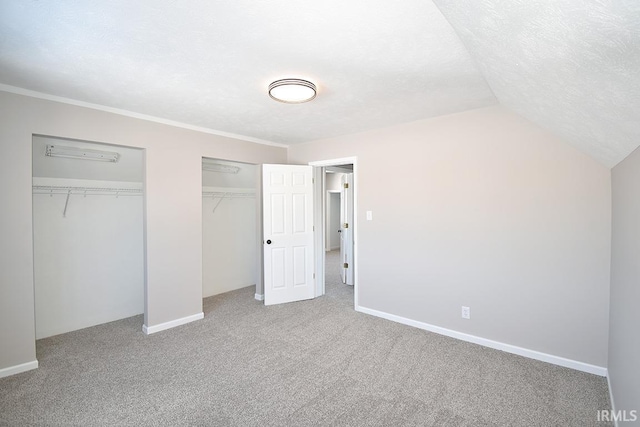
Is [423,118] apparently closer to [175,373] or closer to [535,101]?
[535,101]

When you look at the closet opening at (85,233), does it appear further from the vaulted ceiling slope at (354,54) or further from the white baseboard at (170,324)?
the vaulted ceiling slope at (354,54)

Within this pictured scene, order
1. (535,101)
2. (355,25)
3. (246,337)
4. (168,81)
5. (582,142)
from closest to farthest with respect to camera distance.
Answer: (355,25), (535,101), (582,142), (168,81), (246,337)

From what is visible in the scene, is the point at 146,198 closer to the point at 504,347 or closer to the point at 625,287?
the point at 504,347

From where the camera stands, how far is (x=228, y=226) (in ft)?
15.7

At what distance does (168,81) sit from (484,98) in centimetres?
267

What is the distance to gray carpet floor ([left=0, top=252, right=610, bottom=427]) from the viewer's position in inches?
77.8

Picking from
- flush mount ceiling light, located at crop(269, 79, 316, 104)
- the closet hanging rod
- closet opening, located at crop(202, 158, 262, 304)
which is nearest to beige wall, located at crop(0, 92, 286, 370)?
closet opening, located at crop(202, 158, 262, 304)

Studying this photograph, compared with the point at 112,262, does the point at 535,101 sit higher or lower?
higher

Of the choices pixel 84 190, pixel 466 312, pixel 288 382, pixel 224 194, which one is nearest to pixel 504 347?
pixel 466 312

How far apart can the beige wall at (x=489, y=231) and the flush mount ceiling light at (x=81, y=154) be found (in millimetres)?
2924

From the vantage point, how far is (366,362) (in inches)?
104

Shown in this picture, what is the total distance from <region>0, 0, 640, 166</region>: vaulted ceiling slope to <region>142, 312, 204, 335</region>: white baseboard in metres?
2.36

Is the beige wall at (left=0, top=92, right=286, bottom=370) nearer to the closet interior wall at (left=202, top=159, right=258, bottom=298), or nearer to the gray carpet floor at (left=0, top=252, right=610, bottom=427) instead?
the gray carpet floor at (left=0, top=252, right=610, bottom=427)

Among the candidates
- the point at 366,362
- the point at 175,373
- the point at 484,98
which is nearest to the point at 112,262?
the point at 175,373
